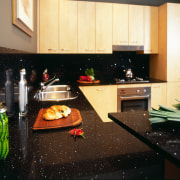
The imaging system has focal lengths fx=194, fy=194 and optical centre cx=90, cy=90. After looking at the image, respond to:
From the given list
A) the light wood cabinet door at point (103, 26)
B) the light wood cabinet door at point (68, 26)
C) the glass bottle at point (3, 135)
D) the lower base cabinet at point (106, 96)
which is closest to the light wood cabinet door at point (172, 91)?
the lower base cabinet at point (106, 96)

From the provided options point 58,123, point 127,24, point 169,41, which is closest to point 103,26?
point 127,24

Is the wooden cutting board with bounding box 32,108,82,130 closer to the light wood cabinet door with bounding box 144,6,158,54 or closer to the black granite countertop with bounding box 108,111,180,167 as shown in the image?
the black granite countertop with bounding box 108,111,180,167

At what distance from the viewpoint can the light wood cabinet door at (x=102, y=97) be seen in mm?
3230

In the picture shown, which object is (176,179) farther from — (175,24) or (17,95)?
(175,24)

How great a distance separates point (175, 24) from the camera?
347 centimetres

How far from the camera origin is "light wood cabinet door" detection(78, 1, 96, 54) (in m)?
3.37

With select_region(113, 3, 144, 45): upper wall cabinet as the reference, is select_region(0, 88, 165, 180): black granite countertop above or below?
below

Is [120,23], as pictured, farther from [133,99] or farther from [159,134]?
[159,134]

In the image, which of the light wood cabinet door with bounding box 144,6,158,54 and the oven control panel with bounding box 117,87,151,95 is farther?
the light wood cabinet door with bounding box 144,6,158,54

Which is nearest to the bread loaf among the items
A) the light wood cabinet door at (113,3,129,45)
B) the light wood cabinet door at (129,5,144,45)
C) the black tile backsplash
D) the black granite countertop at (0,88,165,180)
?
the black granite countertop at (0,88,165,180)

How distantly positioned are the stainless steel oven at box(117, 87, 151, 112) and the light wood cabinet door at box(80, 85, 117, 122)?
0.30ft

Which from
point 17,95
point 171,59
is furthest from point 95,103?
point 17,95

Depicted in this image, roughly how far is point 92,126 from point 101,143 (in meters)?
0.26

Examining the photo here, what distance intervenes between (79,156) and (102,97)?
8.38ft
